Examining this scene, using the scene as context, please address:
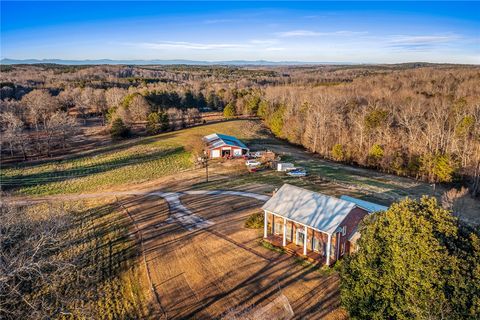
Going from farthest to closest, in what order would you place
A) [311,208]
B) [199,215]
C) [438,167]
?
1. [438,167]
2. [199,215]
3. [311,208]

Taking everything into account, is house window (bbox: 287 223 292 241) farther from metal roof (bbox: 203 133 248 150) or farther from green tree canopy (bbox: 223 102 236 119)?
green tree canopy (bbox: 223 102 236 119)

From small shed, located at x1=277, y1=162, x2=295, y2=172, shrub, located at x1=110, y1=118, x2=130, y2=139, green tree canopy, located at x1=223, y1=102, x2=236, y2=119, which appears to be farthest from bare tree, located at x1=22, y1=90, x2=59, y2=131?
small shed, located at x1=277, y1=162, x2=295, y2=172

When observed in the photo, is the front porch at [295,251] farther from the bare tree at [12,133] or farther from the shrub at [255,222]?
the bare tree at [12,133]

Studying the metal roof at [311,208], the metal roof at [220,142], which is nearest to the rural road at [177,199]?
the metal roof at [311,208]

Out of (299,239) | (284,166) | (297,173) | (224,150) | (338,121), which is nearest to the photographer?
(299,239)

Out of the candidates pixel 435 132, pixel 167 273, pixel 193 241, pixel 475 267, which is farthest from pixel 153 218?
pixel 435 132

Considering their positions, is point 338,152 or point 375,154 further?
point 338,152

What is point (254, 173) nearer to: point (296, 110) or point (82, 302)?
point (82, 302)

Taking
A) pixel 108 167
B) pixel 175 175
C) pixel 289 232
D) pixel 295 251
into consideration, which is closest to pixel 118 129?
pixel 108 167

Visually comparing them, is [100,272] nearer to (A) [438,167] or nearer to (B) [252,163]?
(B) [252,163]
